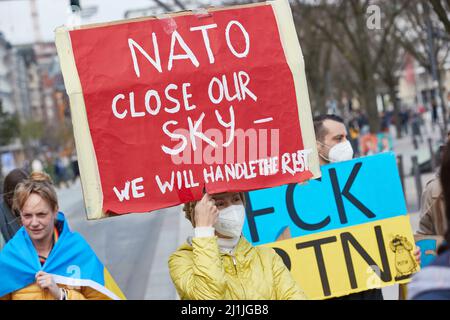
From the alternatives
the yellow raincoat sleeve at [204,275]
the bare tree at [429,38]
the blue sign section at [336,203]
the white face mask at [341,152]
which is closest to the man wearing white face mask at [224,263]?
the yellow raincoat sleeve at [204,275]

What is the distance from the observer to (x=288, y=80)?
12.7 feet

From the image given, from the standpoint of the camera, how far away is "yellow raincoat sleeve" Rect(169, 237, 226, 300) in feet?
11.7

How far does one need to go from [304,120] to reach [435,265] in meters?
1.68

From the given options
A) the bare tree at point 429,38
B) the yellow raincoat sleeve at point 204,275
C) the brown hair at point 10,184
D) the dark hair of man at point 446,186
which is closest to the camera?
the dark hair of man at point 446,186

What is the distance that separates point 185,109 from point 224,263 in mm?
605

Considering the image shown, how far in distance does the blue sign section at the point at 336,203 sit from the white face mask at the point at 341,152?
189 mm

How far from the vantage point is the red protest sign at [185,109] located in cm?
374

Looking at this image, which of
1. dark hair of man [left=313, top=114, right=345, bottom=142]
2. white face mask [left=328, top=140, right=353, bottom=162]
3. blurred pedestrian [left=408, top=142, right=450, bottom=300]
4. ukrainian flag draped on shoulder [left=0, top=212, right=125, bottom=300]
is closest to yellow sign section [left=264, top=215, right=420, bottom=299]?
white face mask [left=328, top=140, right=353, bottom=162]

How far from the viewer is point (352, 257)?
18.1 feet

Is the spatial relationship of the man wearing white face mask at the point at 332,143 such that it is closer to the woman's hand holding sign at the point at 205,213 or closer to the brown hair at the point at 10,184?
the brown hair at the point at 10,184

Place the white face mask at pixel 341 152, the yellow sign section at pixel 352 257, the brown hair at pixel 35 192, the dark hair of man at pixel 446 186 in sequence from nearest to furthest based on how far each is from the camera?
1. the dark hair of man at pixel 446 186
2. the brown hair at pixel 35 192
3. the yellow sign section at pixel 352 257
4. the white face mask at pixel 341 152

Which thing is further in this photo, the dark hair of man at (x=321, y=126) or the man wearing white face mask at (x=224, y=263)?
the dark hair of man at (x=321, y=126)
